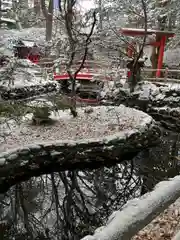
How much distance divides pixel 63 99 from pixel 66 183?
2719 mm

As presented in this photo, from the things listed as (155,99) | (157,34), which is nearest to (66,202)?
(155,99)

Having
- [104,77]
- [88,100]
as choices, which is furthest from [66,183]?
[104,77]

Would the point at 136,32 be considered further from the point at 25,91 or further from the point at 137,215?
Answer: the point at 137,215

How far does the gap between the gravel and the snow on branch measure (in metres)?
4.88

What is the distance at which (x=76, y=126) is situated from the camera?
8.26m

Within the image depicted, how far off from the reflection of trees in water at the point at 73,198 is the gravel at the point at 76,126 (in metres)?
0.98

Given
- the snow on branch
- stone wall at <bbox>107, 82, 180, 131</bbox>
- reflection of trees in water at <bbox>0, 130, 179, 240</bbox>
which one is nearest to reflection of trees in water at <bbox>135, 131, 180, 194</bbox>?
reflection of trees in water at <bbox>0, 130, 179, 240</bbox>

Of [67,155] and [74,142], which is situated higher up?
[74,142]

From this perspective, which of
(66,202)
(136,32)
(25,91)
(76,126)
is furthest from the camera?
(25,91)

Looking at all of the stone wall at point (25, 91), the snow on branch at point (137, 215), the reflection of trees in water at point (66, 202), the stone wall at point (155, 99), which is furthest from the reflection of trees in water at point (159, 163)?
the stone wall at point (25, 91)

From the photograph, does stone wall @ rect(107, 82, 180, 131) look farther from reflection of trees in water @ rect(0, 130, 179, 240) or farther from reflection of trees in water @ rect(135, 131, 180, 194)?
reflection of trees in water @ rect(0, 130, 179, 240)

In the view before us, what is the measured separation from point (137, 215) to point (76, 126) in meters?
6.27

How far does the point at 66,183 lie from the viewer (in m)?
6.43

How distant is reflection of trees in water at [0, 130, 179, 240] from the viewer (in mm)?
4738
